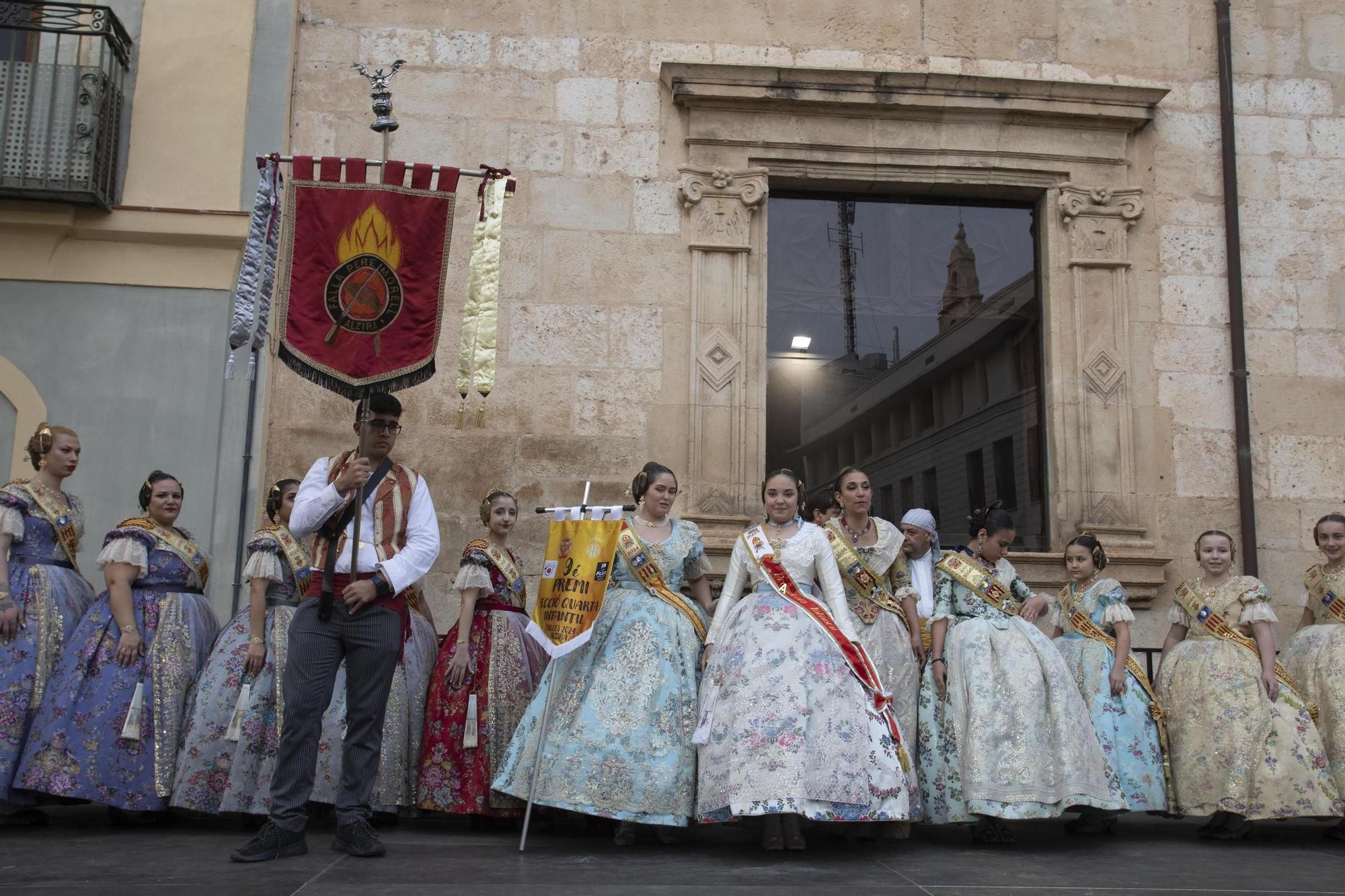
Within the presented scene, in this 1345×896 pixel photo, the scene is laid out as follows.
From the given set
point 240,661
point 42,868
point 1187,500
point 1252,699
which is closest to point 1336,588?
point 1252,699

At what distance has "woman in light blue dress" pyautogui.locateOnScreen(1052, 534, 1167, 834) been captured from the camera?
6766 mm

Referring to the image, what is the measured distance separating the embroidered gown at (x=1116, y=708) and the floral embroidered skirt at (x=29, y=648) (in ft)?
16.7

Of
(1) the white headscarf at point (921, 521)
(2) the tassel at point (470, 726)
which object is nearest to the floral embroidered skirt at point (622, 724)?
(2) the tassel at point (470, 726)

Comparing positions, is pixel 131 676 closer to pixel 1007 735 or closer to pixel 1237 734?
pixel 1007 735

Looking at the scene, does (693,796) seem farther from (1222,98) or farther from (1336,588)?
(1222,98)

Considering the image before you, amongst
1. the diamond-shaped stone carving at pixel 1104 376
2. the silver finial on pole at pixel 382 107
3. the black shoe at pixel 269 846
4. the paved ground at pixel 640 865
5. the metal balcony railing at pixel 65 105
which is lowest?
the paved ground at pixel 640 865

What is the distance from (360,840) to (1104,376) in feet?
19.7

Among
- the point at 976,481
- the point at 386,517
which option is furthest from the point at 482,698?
the point at 976,481

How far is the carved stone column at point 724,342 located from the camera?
29.1 feet

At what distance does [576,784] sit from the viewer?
5934mm

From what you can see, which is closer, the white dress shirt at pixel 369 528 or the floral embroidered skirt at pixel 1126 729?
the white dress shirt at pixel 369 528

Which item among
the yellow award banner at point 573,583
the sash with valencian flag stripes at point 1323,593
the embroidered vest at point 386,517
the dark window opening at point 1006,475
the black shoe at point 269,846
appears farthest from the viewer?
the dark window opening at point 1006,475

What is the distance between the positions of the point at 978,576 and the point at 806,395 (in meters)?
3.02

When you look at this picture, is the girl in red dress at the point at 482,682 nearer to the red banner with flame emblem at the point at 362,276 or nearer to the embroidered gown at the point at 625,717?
the embroidered gown at the point at 625,717
